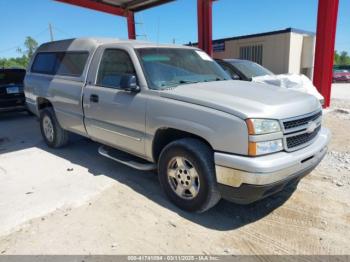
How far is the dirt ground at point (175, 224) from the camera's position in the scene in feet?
9.11

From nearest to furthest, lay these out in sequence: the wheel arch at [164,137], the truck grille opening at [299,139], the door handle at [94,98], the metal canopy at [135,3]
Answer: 1. the truck grille opening at [299,139]
2. the wheel arch at [164,137]
3. the door handle at [94,98]
4. the metal canopy at [135,3]

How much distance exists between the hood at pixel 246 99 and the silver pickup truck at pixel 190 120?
1 cm

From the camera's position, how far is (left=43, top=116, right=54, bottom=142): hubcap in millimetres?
5728

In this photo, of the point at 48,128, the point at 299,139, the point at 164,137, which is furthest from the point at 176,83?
the point at 48,128

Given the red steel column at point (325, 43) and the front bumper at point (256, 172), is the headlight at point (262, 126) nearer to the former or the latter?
the front bumper at point (256, 172)

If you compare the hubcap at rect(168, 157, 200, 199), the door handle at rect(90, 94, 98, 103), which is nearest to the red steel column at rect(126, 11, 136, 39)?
the door handle at rect(90, 94, 98, 103)

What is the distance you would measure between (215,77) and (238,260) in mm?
2433

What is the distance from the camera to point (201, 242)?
284 centimetres

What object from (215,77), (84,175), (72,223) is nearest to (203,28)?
(215,77)

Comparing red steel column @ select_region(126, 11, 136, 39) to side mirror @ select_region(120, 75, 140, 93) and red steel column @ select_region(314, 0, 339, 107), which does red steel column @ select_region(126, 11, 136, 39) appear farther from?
side mirror @ select_region(120, 75, 140, 93)

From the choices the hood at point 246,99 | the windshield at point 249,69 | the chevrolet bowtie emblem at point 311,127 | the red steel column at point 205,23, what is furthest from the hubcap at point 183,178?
the red steel column at point 205,23

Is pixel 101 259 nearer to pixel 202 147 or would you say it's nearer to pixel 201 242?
pixel 201 242

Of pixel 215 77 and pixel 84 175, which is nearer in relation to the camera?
pixel 215 77

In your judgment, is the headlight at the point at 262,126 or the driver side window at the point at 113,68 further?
the driver side window at the point at 113,68
